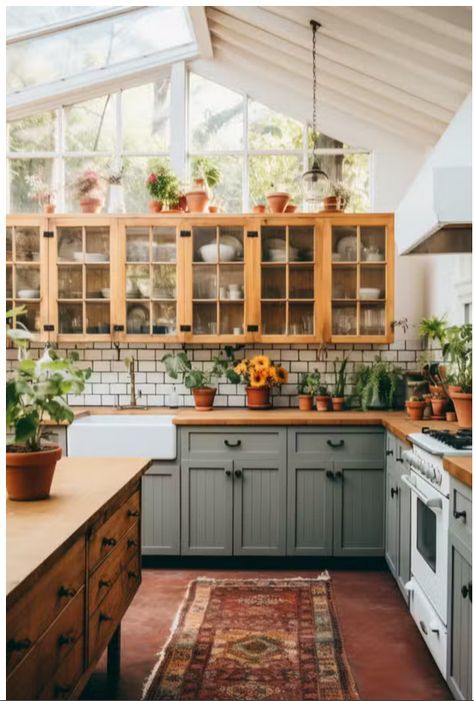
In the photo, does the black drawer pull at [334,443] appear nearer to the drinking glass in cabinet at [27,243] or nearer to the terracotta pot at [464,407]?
the terracotta pot at [464,407]

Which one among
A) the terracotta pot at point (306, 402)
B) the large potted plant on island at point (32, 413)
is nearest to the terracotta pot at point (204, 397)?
the terracotta pot at point (306, 402)

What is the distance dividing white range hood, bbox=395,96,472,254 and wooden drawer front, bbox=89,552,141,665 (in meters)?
1.84

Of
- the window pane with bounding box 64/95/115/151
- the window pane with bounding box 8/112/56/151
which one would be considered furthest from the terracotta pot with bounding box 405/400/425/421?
the window pane with bounding box 8/112/56/151

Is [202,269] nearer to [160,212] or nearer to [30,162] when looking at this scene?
[160,212]

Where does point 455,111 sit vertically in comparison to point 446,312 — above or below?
above

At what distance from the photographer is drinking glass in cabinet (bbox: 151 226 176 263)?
5.15 metres

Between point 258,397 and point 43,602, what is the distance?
3.49 metres

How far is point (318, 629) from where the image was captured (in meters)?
3.52

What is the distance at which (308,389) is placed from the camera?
5.29 metres

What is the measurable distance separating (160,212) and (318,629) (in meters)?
3.11

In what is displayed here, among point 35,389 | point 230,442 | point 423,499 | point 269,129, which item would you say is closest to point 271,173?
point 269,129

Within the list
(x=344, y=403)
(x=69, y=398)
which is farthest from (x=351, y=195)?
(x=69, y=398)

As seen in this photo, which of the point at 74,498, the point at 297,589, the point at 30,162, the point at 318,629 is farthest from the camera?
the point at 30,162

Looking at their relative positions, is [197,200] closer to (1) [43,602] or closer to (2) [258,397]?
(2) [258,397]
